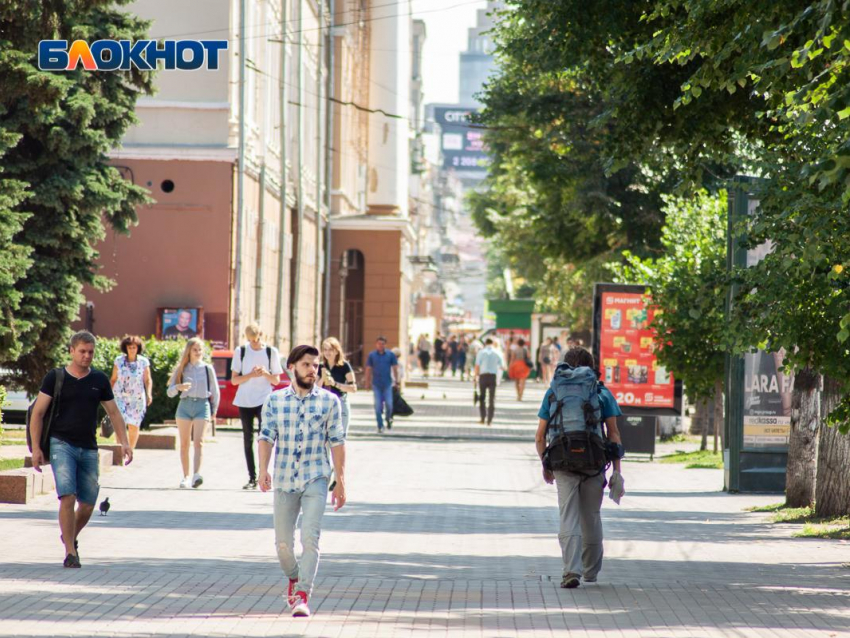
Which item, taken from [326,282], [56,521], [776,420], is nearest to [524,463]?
[776,420]

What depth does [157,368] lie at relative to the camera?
928 inches

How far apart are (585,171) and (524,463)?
11.0 metres

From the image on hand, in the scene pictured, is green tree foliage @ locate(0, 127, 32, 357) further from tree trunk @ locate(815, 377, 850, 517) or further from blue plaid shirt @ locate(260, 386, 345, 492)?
blue plaid shirt @ locate(260, 386, 345, 492)

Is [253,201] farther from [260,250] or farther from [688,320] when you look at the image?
[688,320]

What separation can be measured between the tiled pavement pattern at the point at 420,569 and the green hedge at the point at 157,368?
5.53 meters

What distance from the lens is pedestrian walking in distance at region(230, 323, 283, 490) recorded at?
16469 millimetres

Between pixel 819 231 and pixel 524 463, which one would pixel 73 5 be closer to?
pixel 524 463

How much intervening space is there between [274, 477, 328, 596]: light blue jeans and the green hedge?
586 inches

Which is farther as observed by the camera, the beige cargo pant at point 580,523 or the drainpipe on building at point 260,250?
the drainpipe on building at point 260,250

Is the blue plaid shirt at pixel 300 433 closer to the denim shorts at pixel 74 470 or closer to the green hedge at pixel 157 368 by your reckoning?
the denim shorts at pixel 74 470

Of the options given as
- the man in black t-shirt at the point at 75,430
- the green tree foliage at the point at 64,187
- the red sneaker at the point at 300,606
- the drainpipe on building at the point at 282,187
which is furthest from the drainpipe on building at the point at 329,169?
the red sneaker at the point at 300,606

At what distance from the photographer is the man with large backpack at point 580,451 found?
9992 millimetres

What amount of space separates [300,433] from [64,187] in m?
13.7

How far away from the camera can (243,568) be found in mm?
10383
